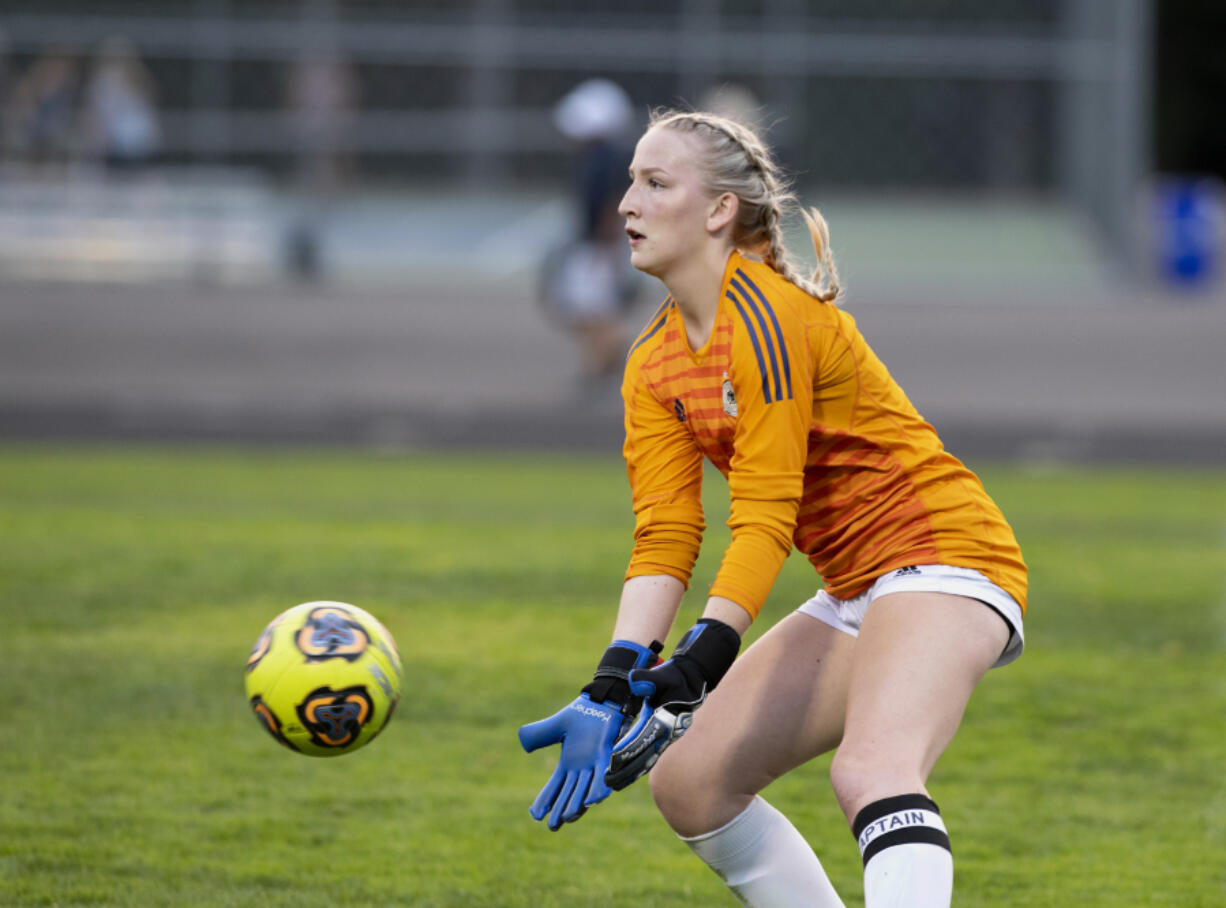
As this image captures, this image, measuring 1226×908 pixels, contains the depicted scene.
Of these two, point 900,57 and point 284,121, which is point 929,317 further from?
point 284,121

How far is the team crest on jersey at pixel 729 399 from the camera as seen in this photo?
3.62 metres

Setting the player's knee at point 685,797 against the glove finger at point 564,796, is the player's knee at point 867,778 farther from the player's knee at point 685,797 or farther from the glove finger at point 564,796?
the glove finger at point 564,796

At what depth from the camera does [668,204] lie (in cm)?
367

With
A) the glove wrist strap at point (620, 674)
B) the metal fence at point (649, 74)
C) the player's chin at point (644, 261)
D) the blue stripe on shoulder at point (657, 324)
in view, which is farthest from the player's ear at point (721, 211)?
the metal fence at point (649, 74)

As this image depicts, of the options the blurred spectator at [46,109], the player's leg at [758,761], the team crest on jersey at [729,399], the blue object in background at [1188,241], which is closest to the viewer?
the team crest on jersey at [729,399]

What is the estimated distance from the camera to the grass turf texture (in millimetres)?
4844

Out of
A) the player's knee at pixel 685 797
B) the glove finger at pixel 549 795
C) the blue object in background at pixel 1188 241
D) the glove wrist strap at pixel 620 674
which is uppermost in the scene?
the glove wrist strap at pixel 620 674

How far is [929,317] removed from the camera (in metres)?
17.2

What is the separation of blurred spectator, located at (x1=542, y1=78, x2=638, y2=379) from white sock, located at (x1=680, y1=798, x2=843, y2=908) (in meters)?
11.5

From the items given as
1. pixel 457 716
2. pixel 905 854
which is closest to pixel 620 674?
pixel 905 854

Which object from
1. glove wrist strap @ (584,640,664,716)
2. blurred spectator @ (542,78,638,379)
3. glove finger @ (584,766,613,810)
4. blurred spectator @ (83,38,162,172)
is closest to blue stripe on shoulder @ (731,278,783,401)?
glove wrist strap @ (584,640,664,716)

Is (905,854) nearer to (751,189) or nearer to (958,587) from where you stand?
(958,587)

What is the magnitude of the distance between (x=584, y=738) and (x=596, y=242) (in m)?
12.3

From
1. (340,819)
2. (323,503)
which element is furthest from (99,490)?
(340,819)
